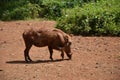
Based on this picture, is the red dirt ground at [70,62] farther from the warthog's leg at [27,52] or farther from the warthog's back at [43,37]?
the warthog's back at [43,37]

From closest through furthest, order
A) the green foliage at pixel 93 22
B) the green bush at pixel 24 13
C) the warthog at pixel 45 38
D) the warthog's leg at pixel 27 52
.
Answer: the warthog at pixel 45 38 → the warthog's leg at pixel 27 52 → the green foliage at pixel 93 22 → the green bush at pixel 24 13

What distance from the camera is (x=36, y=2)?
20.9 meters

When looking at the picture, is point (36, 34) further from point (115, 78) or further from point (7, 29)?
point (7, 29)

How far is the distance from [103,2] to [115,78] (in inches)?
360

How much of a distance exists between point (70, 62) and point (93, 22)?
462cm

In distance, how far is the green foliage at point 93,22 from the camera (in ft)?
49.8

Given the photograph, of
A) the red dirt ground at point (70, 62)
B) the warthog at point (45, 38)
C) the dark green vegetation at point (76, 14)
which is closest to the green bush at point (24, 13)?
the dark green vegetation at point (76, 14)

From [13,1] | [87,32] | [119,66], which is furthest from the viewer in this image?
[13,1]

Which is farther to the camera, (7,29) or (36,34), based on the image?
(7,29)

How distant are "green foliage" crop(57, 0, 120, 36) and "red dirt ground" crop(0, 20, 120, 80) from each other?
24.2 inches

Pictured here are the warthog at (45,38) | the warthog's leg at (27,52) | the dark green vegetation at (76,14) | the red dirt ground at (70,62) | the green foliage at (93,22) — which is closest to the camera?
the red dirt ground at (70,62)

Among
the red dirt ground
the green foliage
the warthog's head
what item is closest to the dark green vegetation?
the green foliage

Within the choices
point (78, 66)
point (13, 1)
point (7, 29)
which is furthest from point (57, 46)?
point (13, 1)

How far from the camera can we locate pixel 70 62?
442 inches
